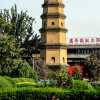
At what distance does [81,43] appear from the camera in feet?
340

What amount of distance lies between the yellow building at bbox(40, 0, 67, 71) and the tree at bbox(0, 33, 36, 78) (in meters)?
18.9

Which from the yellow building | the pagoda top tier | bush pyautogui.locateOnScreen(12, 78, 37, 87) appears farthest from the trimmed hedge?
the pagoda top tier

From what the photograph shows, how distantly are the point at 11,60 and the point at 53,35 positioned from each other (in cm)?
2486

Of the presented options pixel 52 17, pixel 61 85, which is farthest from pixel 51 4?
pixel 61 85

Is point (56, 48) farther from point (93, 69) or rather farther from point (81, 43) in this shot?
point (81, 43)

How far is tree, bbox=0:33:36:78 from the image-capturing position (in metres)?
44.5

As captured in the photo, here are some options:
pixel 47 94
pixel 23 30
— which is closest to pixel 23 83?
pixel 47 94

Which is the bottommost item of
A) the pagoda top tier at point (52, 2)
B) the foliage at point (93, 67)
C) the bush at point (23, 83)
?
the bush at point (23, 83)

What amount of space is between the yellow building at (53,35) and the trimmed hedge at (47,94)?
42453 mm

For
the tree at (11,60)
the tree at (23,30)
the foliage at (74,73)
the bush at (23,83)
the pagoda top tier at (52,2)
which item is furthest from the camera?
the pagoda top tier at (52,2)

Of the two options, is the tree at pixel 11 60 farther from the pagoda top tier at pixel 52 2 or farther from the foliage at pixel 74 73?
the pagoda top tier at pixel 52 2

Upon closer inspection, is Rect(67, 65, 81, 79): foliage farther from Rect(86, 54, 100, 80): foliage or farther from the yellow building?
Rect(86, 54, 100, 80): foliage

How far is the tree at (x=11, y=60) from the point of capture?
146 ft

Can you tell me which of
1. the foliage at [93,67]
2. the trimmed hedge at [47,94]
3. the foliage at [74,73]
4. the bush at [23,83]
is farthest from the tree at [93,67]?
the trimmed hedge at [47,94]
